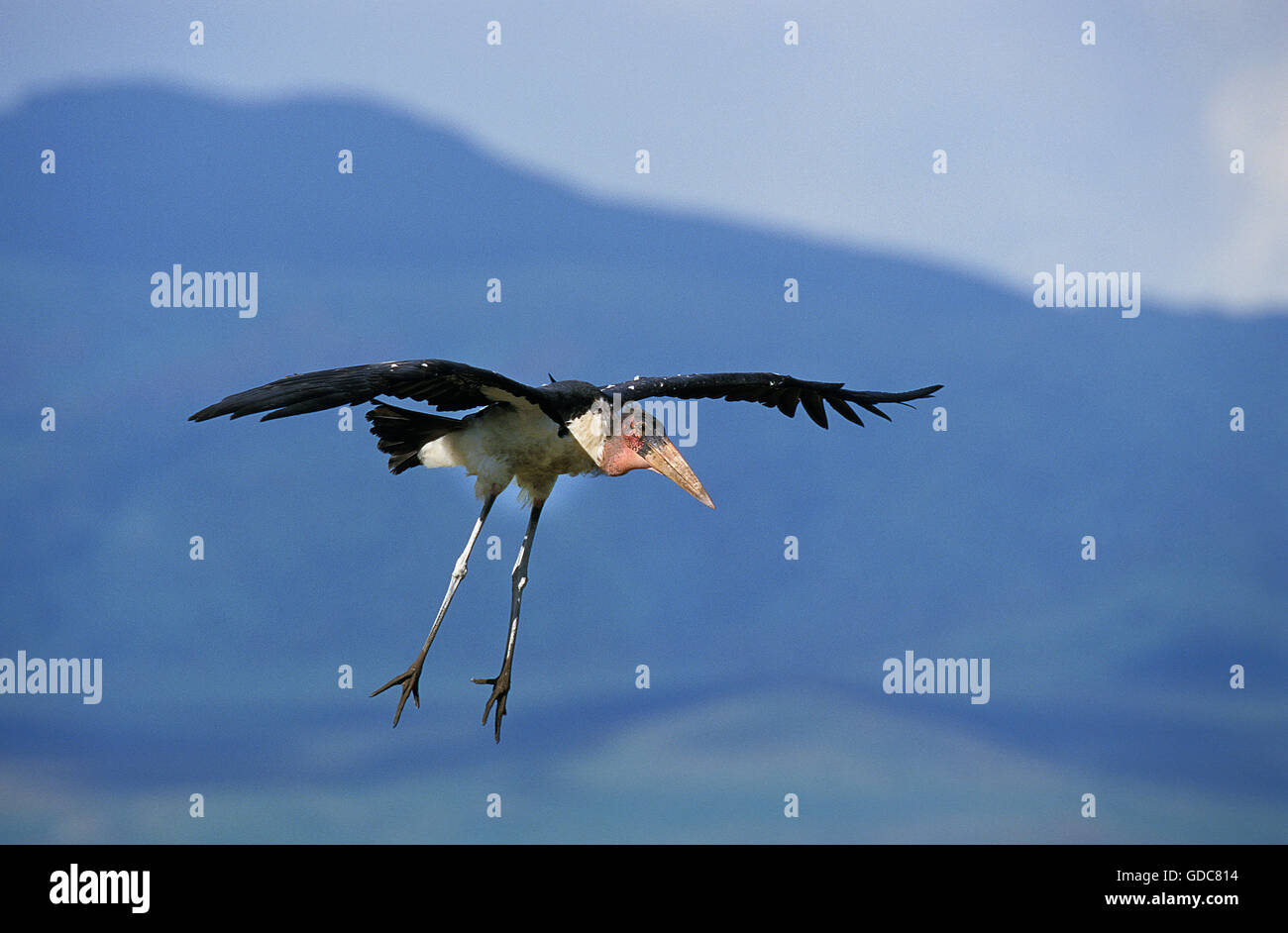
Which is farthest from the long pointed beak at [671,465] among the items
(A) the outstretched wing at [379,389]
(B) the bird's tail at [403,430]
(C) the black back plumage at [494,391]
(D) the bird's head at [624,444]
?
(B) the bird's tail at [403,430]

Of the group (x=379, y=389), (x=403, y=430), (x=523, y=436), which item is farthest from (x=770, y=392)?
(x=379, y=389)

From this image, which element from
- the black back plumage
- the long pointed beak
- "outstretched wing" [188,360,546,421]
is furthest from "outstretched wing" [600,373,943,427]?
"outstretched wing" [188,360,546,421]

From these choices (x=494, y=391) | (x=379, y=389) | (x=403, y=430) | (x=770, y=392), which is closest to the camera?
(x=379, y=389)

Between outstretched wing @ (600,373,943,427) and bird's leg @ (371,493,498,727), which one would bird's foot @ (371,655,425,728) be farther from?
outstretched wing @ (600,373,943,427)

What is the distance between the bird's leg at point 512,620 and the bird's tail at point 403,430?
0.78m

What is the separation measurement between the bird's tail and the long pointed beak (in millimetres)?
1272

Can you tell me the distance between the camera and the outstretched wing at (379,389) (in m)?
7.45

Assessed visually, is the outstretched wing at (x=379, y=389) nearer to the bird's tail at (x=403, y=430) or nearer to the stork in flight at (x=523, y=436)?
the stork in flight at (x=523, y=436)

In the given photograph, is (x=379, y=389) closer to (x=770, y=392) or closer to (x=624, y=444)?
(x=624, y=444)

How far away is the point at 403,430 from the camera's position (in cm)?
975

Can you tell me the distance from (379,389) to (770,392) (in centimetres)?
337

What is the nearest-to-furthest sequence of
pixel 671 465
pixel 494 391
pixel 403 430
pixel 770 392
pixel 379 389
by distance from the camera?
pixel 379 389 < pixel 494 391 < pixel 671 465 < pixel 403 430 < pixel 770 392
